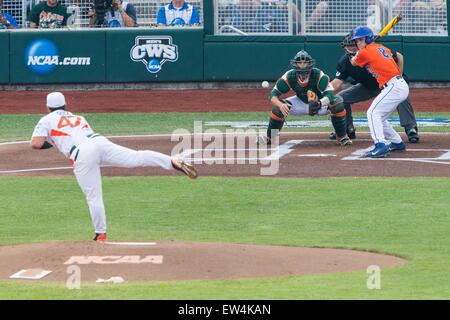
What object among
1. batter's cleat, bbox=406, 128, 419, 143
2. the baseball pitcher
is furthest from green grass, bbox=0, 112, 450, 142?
the baseball pitcher

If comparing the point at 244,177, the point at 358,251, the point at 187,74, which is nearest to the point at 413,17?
the point at 187,74

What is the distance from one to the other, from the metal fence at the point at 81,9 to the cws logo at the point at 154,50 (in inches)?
21.6

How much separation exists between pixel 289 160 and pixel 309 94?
135cm

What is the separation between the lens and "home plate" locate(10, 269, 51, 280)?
10328mm

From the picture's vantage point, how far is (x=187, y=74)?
2788cm

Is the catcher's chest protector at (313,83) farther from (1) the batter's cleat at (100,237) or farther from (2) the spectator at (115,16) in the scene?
(2) the spectator at (115,16)

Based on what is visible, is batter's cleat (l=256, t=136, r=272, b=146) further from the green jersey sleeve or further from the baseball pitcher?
the baseball pitcher

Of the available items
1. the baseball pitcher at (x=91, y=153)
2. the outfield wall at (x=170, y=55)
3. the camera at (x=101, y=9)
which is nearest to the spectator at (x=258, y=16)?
the outfield wall at (x=170, y=55)

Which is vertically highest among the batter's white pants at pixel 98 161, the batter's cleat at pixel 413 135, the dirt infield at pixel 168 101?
the batter's white pants at pixel 98 161

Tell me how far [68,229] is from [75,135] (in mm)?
1727

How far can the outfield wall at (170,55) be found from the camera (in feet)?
89.7

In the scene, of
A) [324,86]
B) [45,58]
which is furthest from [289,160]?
[45,58]

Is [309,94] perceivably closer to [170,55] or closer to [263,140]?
[263,140]

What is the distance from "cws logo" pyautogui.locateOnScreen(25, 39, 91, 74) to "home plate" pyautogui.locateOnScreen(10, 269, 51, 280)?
1747 cm
